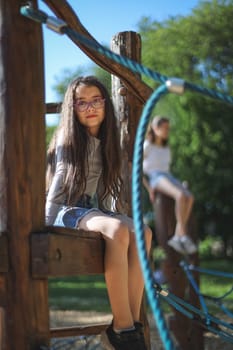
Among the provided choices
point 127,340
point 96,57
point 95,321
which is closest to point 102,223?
point 127,340

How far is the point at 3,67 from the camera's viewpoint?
1.96m

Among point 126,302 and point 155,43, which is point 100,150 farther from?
point 155,43

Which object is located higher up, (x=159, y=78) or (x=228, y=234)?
(x=159, y=78)

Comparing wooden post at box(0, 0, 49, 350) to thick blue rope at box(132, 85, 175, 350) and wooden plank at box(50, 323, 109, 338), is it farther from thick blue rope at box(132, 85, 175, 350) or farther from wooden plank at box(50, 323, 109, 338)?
wooden plank at box(50, 323, 109, 338)

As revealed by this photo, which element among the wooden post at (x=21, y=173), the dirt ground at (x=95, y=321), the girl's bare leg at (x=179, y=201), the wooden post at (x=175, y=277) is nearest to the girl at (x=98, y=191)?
the wooden post at (x=21, y=173)

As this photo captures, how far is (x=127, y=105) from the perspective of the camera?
3.69 meters

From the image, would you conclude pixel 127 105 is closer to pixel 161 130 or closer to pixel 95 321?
pixel 95 321

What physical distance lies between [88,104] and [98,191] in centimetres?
36

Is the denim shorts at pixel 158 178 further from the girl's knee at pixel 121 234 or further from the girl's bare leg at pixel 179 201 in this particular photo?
the girl's knee at pixel 121 234

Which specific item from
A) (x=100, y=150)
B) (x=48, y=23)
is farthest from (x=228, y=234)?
(x=48, y=23)

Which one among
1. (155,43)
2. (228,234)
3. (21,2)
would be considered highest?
(155,43)

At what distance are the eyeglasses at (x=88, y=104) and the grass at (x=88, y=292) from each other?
4894 millimetres

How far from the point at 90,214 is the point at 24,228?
57cm

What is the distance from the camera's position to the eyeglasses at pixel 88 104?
9.05ft
